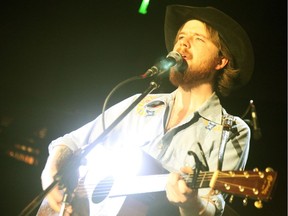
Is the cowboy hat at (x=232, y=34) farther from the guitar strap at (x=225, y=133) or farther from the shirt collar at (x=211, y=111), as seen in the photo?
the guitar strap at (x=225, y=133)

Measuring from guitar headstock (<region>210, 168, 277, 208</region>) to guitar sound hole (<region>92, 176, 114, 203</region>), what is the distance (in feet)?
2.07

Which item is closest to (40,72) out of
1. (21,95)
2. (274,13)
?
(21,95)

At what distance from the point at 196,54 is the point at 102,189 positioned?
3.25 feet

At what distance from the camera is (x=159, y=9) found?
302 cm

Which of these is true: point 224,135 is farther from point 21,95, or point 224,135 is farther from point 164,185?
point 21,95

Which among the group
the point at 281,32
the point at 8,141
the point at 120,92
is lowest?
the point at 8,141

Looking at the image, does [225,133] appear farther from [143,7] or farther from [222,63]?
[143,7]

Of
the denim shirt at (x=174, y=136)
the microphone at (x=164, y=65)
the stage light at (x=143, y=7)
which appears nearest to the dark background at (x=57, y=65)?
the stage light at (x=143, y=7)

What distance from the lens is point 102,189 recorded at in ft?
6.19

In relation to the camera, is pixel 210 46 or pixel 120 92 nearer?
pixel 210 46

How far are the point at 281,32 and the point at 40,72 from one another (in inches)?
85.0

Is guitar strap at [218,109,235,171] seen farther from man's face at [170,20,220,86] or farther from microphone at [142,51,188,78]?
man's face at [170,20,220,86]

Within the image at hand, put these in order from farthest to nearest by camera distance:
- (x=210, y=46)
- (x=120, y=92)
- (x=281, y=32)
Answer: (x=120, y=92)
(x=281, y=32)
(x=210, y=46)

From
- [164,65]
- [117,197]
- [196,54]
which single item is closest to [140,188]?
[117,197]
